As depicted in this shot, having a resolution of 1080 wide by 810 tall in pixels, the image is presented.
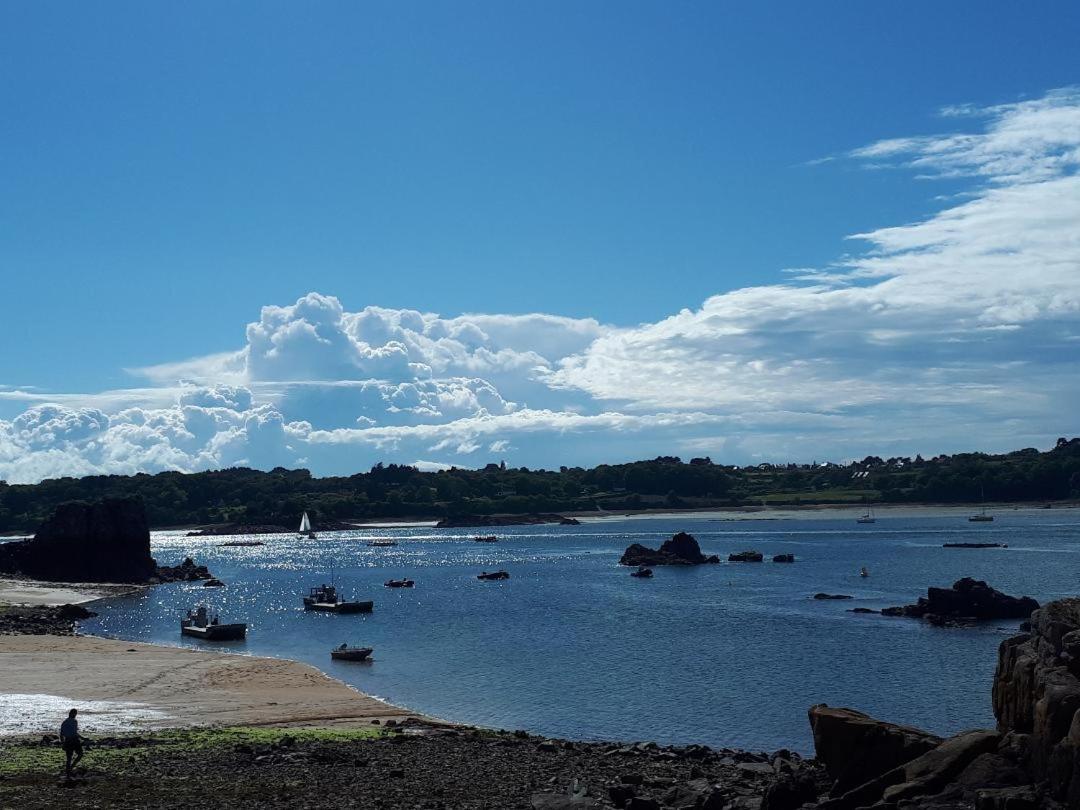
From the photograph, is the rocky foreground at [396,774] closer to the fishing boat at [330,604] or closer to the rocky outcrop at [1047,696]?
the rocky outcrop at [1047,696]

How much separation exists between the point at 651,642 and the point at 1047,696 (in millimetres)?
58846

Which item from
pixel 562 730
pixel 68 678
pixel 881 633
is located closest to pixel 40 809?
pixel 562 730

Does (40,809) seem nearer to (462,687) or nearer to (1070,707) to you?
(1070,707)

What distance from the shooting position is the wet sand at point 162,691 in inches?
1834

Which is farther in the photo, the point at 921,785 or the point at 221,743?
the point at 221,743

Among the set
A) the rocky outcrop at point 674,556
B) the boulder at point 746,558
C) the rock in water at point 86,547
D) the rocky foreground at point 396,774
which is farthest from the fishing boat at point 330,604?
the rocky foreground at point 396,774

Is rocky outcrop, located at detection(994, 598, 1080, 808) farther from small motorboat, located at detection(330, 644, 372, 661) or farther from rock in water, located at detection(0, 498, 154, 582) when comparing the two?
rock in water, located at detection(0, 498, 154, 582)

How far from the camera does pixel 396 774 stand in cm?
3441

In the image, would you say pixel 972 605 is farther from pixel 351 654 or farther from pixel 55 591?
pixel 55 591

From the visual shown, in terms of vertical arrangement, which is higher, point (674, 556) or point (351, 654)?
point (674, 556)

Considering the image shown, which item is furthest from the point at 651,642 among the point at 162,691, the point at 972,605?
the point at 162,691

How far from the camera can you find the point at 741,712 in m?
54.9

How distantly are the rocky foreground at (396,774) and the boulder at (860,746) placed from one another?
654 mm

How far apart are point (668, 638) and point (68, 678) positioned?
4097 centimetres
